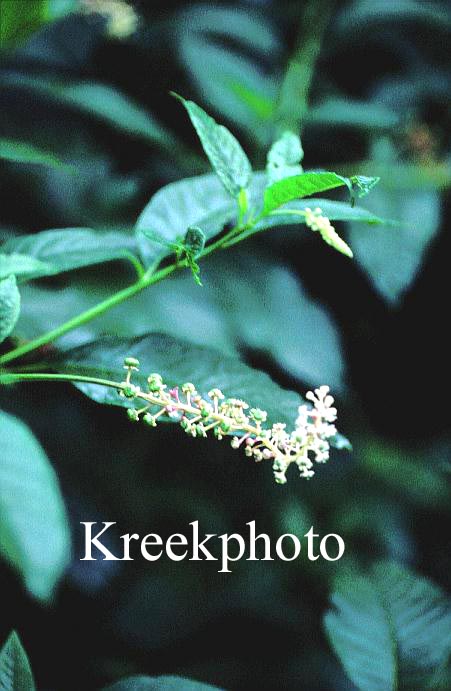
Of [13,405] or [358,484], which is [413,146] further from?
[13,405]

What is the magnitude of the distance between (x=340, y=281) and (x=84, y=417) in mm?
461

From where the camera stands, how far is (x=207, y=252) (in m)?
0.69

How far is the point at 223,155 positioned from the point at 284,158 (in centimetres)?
6

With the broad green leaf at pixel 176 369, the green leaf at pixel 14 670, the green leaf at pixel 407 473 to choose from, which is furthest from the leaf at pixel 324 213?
the green leaf at pixel 407 473

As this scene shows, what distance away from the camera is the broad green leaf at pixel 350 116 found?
3.77 ft

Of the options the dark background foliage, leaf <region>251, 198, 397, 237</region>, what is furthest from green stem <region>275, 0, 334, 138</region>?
leaf <region>251, 198, 397, 237</region>

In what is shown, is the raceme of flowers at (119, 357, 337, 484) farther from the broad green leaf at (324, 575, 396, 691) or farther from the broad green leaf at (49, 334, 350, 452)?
the broad green leaf at (324, 575, 396, 691)

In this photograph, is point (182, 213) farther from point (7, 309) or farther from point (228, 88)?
point (228, 88)

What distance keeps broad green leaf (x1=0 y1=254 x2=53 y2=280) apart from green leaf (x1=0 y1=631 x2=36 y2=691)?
31 centimetres

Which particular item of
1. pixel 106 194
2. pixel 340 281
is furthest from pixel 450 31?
pixel 106 194

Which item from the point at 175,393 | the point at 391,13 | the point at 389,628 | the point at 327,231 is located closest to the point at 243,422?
the point at 175,393

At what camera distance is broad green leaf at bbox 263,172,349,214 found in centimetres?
57

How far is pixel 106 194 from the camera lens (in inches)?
43.8

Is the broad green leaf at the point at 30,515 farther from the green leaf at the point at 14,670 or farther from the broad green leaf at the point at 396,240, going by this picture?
the broad green leaf at the point at 396,240
